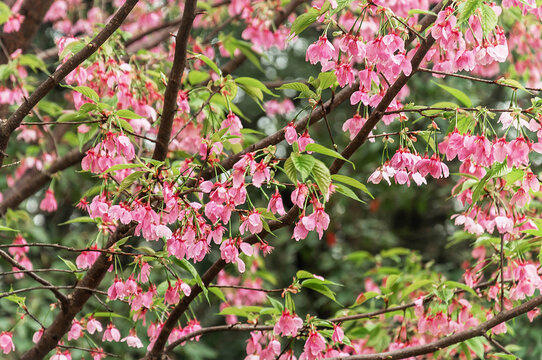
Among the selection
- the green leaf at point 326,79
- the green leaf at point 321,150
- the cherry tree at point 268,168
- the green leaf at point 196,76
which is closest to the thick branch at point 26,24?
the cherry tree at point 268,168

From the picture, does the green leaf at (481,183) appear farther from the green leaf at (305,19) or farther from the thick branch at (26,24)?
the thick branch at (26,24)

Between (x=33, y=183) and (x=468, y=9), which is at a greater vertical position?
(x=468, y=9)

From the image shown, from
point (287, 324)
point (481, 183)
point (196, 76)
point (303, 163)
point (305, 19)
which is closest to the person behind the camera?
point (303, 163)

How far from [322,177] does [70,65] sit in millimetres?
709

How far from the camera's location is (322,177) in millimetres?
1313

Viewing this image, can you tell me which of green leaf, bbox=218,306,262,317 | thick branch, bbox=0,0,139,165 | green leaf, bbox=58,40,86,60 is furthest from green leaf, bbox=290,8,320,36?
green leaf, bbox=218,306,262,317

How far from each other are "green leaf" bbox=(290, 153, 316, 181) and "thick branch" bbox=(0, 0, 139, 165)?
1.88ft

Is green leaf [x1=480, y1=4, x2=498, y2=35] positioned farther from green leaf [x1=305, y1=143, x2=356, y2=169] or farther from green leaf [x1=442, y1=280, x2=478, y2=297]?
green leaf [x1=442, y1=280, x2=478, y2=297]

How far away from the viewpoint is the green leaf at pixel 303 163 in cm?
128

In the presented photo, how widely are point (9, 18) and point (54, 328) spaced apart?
134 centimetres

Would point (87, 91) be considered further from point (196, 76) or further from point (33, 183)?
point (33, 183)

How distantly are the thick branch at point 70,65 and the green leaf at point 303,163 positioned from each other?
574mm

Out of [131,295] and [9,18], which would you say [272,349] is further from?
[9,18]

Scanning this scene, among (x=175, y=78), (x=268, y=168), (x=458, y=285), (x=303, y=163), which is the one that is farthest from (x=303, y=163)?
(x=458, y=285)
